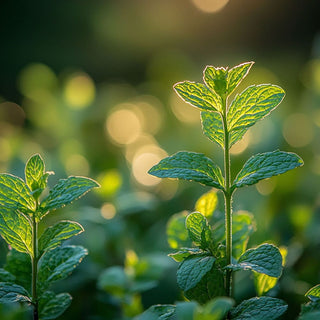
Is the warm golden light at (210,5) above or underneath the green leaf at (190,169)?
above

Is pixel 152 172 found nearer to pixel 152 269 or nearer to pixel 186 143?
pixel 152 269

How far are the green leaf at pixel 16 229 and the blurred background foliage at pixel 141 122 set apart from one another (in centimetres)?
15

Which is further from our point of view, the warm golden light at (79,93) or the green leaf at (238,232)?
the warm golden light at (79,93)

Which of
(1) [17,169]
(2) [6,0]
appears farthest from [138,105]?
(2) [6,0]

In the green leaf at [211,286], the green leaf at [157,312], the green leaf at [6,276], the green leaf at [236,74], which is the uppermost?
the green leaf at [236,74]

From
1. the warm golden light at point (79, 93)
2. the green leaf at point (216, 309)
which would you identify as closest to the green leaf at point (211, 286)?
the green leaf at point (216, 309)

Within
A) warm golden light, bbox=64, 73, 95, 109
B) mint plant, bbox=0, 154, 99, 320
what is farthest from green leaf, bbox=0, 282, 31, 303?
warm golden light, bbox=64, 73, 95, 109

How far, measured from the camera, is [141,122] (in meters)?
1.70

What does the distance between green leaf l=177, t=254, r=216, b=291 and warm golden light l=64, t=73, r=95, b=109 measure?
1186 millimetres

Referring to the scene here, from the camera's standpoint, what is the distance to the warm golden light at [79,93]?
1.65 m

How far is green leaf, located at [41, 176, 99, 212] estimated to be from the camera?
54 cm

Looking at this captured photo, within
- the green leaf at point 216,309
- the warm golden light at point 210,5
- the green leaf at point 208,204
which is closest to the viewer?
the green leaf at point 216,309

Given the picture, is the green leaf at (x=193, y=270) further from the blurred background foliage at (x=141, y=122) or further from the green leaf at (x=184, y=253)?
the blurred background foliage at (x=141, y=122)

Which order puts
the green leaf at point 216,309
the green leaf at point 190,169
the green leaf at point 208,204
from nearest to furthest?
the green leaf at point 216,309
the green leaf at point 190,169
the green leaf at point 208,204
